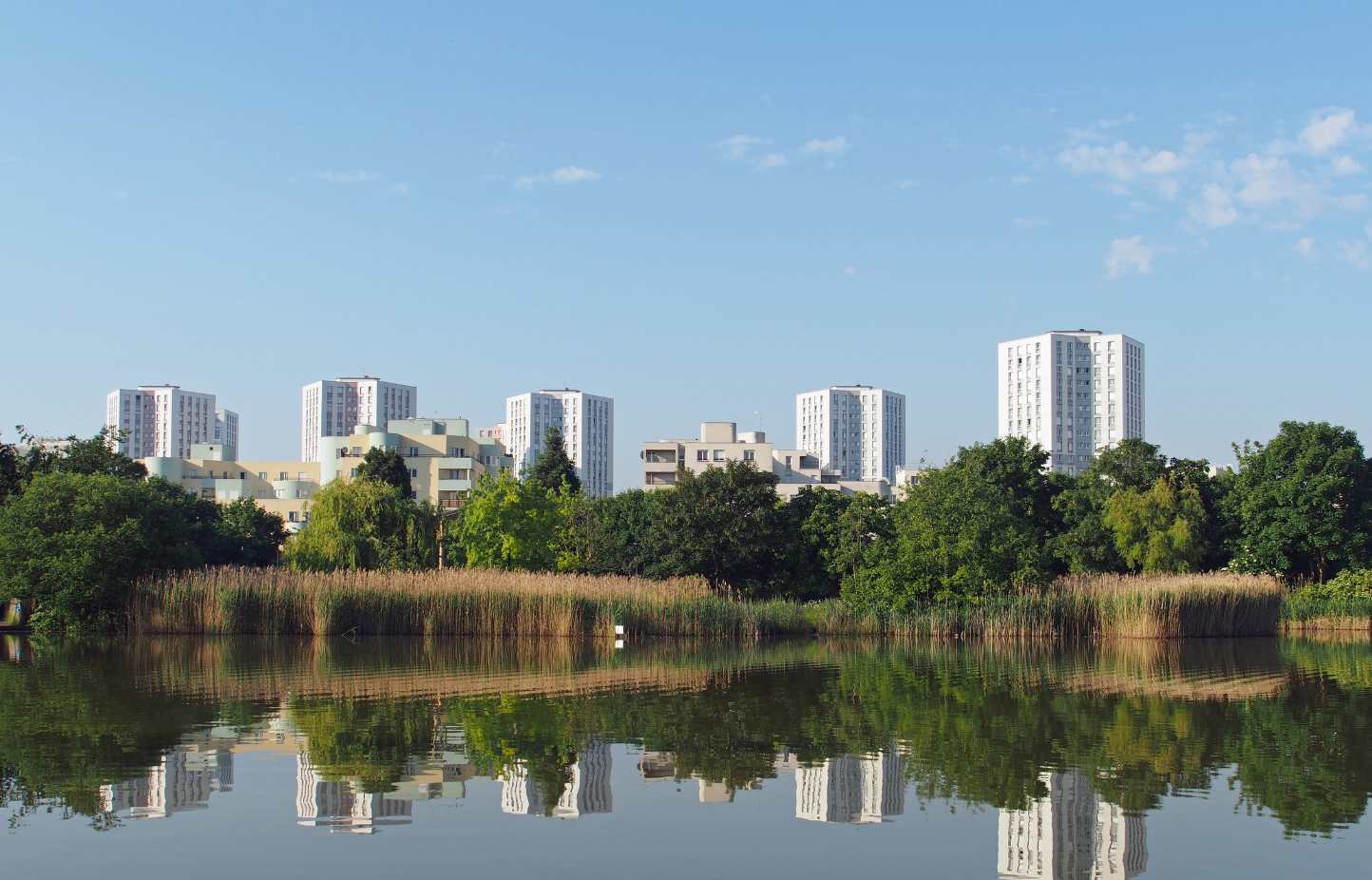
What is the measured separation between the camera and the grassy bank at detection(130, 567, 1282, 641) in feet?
127

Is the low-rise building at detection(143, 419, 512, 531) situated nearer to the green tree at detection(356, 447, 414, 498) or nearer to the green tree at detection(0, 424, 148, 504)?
the green tree at detection(356, 447, 414, 498)

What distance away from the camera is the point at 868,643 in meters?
38.3

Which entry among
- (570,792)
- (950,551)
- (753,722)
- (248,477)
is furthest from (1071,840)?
(248,477)

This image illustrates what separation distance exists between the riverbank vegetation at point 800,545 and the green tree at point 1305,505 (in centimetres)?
9

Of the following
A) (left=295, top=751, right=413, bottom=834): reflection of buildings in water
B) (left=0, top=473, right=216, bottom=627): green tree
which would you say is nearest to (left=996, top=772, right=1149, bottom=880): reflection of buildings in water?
(left=295, top=751, right=413, bottom=834): reflection of buildings in water

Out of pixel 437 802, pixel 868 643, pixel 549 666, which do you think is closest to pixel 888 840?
pixel 437 802

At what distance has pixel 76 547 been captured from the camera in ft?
125

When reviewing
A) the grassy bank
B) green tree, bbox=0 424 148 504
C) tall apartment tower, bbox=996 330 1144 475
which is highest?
tall apartment tower, bbox=996 330 1144 475

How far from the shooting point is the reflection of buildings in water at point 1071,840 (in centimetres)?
1030

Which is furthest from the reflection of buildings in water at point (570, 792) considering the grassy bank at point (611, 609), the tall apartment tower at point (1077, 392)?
the tall apartment tower at point (1077, 392)

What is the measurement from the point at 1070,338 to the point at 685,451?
84.7 meters

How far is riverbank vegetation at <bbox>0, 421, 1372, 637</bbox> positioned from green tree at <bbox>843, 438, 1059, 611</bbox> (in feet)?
0.24

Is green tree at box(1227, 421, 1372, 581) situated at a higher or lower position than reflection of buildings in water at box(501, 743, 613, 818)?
higher

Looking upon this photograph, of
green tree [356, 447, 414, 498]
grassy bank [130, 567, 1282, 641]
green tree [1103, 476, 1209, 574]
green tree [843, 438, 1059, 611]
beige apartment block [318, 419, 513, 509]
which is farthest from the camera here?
beige apartment block [318, 419, 513, 509]
